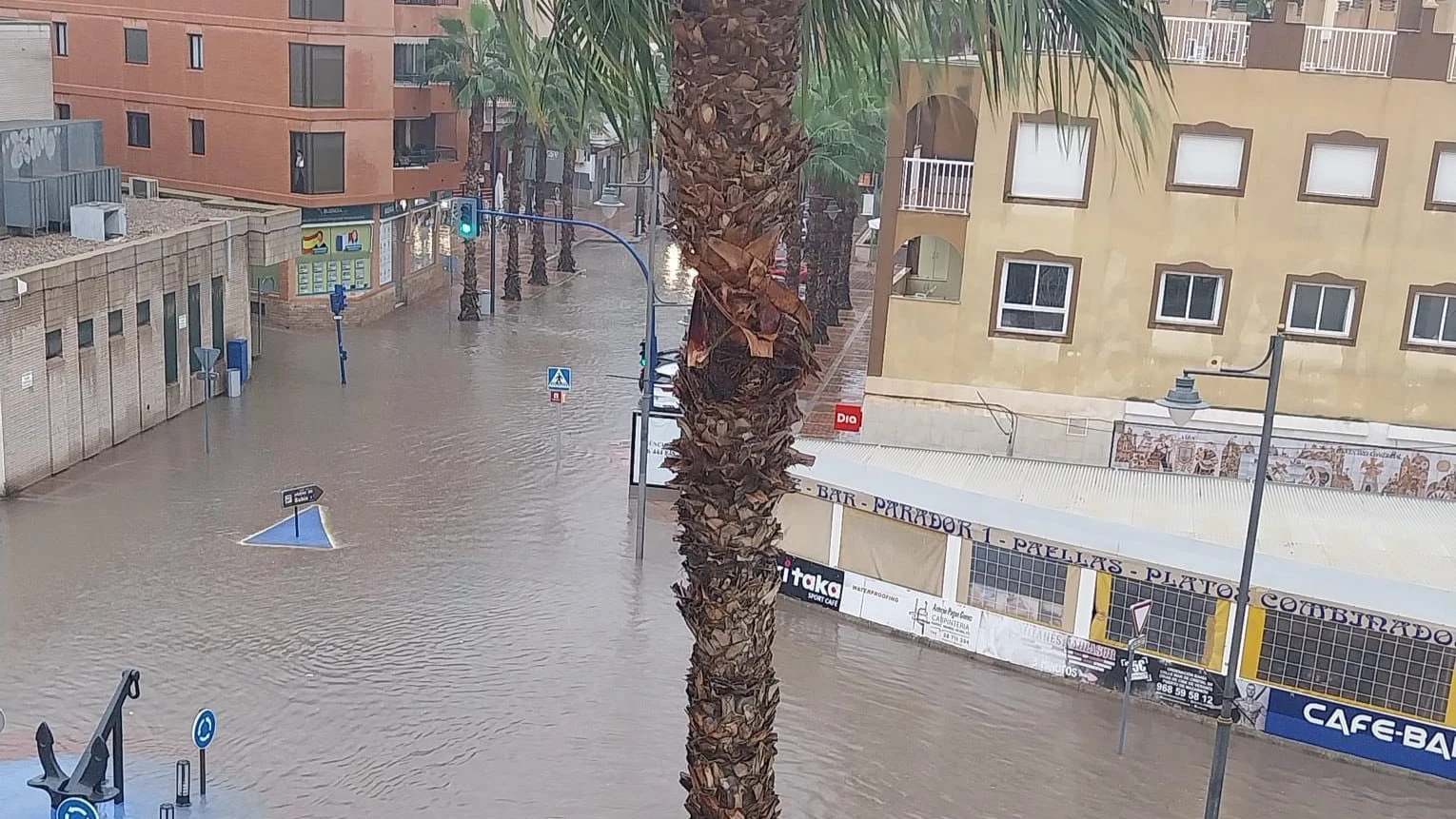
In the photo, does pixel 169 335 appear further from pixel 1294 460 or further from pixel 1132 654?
pixel 1294 460

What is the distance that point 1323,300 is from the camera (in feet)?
74.0

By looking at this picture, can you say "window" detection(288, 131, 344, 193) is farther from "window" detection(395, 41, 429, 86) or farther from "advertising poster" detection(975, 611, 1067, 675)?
"advertising poster" detection(975, 611, 1067, 675)

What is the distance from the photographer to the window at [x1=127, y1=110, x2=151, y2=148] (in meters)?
38.6

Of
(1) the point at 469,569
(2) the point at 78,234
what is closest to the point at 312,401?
(2) the point at 78,234

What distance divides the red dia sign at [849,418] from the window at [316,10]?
1984 centimetres

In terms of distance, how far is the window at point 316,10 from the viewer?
35781mm

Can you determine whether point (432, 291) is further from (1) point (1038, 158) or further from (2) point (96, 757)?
(2) point (96, 757)

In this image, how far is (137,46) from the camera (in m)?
38.2

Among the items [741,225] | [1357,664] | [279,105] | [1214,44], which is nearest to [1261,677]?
[1357,664]

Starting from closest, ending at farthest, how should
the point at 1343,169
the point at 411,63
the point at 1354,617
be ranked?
the point at 1354,617, the point at 1343,169, the point at 411,63

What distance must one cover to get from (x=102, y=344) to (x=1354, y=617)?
66.3ft

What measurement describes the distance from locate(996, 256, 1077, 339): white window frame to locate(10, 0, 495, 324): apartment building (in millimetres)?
19744

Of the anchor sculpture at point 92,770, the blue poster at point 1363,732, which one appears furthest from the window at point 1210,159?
the anchor sculpture at point 92,770

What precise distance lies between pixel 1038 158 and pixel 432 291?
25791 millimetres
